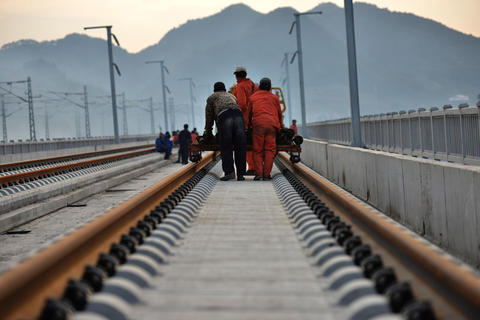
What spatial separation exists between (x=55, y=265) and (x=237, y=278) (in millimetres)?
1225

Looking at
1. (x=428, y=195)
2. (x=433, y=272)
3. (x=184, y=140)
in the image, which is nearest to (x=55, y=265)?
(x=433, y=272)

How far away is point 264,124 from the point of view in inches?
543

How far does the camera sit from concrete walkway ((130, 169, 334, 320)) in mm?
3967

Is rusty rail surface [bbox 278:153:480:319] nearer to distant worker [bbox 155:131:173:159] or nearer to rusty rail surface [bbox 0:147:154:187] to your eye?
rusty rail surface [bbox 0:147:154:187]

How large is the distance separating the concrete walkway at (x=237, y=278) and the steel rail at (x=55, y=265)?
21.5 inches

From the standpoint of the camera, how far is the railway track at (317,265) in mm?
3566

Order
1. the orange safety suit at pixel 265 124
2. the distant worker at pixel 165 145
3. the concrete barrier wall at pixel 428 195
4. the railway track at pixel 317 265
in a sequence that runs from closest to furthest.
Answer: the railway track at pixel 317 265 → the concrete barrier wall at pixel 428 195 → the orange safety suit at pixel 265 124 → the distant worker at pixel 165 145

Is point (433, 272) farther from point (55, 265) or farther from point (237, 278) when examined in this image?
point (55, 265)

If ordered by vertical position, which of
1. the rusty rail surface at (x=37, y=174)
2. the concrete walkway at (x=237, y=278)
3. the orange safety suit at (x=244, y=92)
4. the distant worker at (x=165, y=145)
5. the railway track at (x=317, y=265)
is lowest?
the concrete walkway at (x=237, y=278)

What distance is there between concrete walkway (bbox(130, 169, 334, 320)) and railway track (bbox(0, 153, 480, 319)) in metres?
0.16

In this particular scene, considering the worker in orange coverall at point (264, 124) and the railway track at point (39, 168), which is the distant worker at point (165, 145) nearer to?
the railway track at point (39, 168)

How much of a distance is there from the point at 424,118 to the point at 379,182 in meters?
11.6

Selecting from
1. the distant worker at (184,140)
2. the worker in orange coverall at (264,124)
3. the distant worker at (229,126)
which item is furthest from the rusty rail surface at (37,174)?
the worker in orange coverall at (264,124)

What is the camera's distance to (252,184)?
13.3 m
